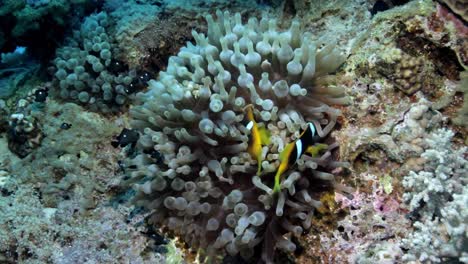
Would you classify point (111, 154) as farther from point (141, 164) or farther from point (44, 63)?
point (44, 63)

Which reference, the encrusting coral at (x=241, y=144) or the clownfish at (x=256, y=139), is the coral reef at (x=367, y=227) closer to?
the encrusting coral at (x=241, y=144)

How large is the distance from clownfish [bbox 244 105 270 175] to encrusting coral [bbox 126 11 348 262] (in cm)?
2

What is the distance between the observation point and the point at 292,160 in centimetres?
272

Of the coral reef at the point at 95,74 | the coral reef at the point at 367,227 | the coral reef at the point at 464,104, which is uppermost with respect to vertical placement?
the coral reef at the point at 464,104

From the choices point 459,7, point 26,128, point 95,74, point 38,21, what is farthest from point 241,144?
point 38,21

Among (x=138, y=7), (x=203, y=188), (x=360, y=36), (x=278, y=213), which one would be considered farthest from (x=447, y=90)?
(x=138, y=7)

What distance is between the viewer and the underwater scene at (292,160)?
2.74m

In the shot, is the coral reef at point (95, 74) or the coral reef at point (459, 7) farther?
the coral reef at point (95, 74)

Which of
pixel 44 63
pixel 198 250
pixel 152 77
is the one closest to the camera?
pixel 198 250

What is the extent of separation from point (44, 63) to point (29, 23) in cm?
49

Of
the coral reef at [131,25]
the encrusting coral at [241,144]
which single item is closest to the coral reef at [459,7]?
the encrusting coral at [241,144]

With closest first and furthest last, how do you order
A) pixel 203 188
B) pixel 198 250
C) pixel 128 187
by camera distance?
pixel 203 188 → pixel 198 250 → pixel 128 187

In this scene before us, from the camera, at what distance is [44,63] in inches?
201

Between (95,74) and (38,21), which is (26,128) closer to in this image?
(95,74)
